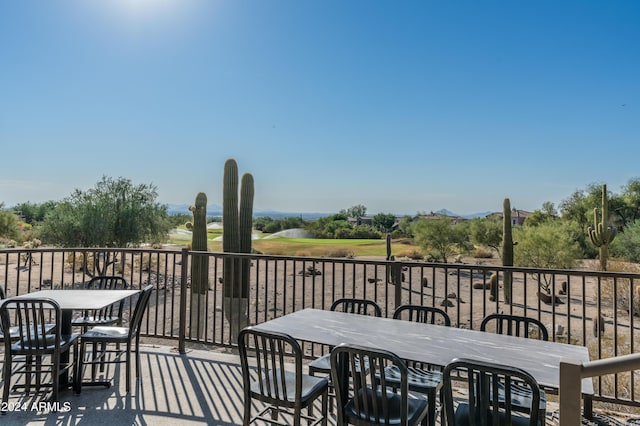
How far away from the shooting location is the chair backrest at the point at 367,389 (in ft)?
5.25

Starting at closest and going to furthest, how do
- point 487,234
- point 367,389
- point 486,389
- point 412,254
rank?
1. point 486,389
2. point 367,389
3. point 412,254
4. point 487,234

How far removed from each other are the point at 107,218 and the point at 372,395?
595 inches

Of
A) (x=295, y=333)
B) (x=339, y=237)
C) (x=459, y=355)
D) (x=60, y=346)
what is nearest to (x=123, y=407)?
(x=60, y=346)

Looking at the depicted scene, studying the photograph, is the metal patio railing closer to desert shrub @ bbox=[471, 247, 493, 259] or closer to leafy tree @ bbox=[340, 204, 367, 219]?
desert shrub @ bbox=[471, 247, 493, 259]

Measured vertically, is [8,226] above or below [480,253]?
above

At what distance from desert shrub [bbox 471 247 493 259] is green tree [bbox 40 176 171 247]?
18.3 meters

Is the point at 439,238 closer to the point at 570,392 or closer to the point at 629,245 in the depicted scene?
the point at 629,245

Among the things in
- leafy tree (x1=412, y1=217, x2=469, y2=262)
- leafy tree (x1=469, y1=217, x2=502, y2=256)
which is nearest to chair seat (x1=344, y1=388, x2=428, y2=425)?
leafy tree (x1=412, y1=217, x2=469, y2=262)

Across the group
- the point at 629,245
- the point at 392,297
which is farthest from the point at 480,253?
the point at 392,297

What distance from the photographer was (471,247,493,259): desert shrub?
23391mm

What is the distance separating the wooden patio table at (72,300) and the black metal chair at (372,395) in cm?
198

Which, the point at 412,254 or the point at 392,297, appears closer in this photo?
the point at 392,297

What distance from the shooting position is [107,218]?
1420cm

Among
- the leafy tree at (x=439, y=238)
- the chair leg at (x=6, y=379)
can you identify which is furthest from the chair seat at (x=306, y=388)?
the leafy tree at (x=439, y=238)
